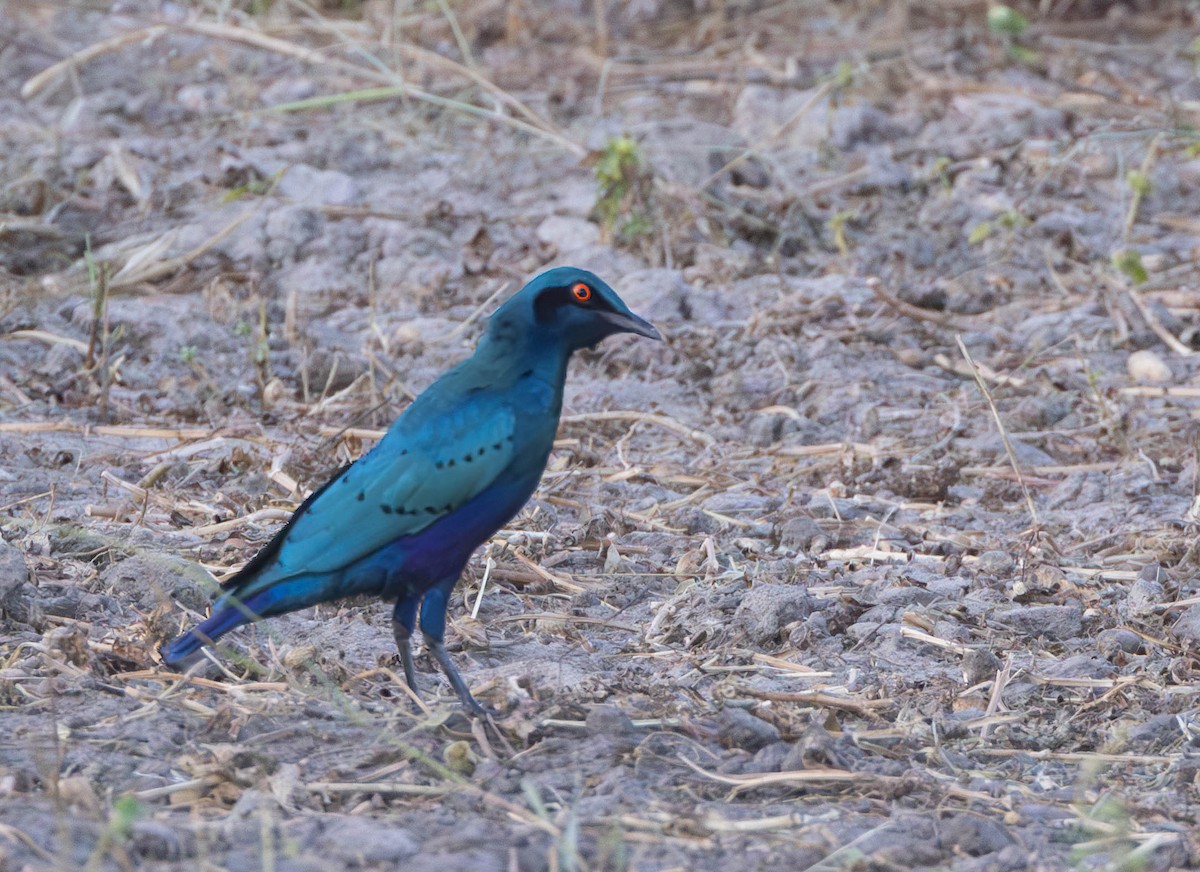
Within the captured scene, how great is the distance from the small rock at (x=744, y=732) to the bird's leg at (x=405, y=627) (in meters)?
0.73

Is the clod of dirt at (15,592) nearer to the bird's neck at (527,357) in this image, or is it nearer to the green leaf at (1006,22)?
the bird's neck at (527,357)

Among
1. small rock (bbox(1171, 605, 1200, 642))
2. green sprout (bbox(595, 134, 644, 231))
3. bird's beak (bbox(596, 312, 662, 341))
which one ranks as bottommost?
small rock (bbox(1171, 605, 1200, 642))

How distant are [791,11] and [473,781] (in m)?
8.13

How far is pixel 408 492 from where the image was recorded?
12.1ft

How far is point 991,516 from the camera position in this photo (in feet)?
17.8

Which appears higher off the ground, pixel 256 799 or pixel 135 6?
pixel 135 6

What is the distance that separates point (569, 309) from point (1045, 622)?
1.65 metres

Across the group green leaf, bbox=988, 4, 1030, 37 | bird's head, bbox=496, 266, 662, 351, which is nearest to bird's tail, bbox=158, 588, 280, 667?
bird's head, bbox=496, 266, 662, 351

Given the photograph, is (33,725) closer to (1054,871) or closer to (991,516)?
(1054,871)

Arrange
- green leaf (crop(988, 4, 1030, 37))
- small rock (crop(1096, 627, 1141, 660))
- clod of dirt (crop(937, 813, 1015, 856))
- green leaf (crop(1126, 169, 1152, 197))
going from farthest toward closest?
green leaf (crop(988, 4, 1030, 37)) < green leaf (crop(1126, 169, 1152, 197)) < small rock (crop(1096, 627, 1141, 660)) < clod of dirt (crop(937, 813, 1015, 856))

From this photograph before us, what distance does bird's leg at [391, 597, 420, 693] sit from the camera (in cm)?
377

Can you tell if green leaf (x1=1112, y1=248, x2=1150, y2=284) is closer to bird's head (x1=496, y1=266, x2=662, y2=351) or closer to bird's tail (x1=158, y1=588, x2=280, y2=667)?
bird's head (x1=496, y1=266, x2=662, y2=351)

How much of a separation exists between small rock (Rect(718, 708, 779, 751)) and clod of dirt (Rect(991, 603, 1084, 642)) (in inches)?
46.8

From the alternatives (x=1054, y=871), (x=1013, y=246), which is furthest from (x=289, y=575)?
Answer: (x=1013, y=246)
